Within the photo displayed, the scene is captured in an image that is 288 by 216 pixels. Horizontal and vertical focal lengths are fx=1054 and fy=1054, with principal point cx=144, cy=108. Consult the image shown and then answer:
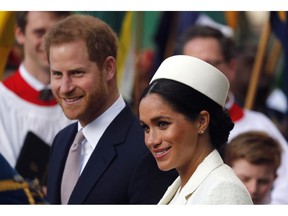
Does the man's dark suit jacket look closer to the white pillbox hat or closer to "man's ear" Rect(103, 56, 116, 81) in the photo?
"man's ear" Rect(103, 56, 116, 81)

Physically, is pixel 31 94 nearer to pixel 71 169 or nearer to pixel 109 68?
pixel 71 169

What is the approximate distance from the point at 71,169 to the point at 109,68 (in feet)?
1.52

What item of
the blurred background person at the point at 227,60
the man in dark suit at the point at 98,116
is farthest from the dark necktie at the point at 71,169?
the blurred background person at the point at 227,60

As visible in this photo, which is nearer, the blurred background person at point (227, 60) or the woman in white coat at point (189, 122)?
the woman in white coat at point (189, 122)

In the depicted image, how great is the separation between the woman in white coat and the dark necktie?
74 centimetres

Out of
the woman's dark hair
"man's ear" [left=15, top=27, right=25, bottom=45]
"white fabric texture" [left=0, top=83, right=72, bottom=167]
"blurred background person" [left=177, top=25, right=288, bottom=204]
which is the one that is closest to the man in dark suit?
the woman's dark hair

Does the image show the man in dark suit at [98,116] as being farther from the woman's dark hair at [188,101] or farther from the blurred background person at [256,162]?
the blurred background person at [256,162]

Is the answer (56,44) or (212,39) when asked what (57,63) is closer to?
(56,44)

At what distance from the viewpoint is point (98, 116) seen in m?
4.42

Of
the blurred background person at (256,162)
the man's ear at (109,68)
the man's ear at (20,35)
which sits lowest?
the blurred background person at (256,162)

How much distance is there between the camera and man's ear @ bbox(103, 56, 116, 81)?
4344mm

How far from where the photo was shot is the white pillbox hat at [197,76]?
12.1ft

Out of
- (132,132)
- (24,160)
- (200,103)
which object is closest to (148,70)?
(24,160)
